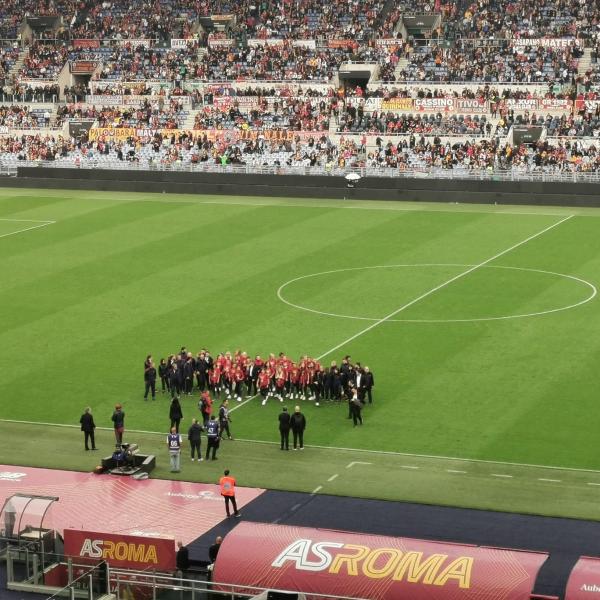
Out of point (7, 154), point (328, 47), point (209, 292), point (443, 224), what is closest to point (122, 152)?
point (7, 154)

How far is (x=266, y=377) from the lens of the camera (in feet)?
116

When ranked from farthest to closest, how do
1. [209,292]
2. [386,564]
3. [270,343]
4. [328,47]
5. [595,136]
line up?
1. [328,47]
2. [595,136]
3. [209,292]
4. [270,343]
5. [386,564]

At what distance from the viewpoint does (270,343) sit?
132ft

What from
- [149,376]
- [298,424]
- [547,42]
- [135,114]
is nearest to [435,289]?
[149,376]

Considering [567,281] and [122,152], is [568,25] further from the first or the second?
[567,281]

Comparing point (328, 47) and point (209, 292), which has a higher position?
point (328, 47)

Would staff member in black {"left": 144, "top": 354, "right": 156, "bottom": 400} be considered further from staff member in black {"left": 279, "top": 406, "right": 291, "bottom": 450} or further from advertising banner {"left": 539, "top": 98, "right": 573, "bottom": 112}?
advertising banner {"left": 539, "top": 98, "right": 573, "bottom": 112}

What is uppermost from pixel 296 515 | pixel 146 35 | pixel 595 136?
pixel 146 35

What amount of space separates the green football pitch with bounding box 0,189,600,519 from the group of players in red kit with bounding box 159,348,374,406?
601mm

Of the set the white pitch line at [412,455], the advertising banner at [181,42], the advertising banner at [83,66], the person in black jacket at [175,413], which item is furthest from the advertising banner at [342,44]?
the person in black jacket at [175,413]

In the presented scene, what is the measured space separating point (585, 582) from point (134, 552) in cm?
820

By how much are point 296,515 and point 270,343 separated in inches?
520

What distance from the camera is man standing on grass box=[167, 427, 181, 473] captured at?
29.8m

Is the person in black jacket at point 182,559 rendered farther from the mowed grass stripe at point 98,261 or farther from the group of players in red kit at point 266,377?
the mowed grass stripe at point 98,261
